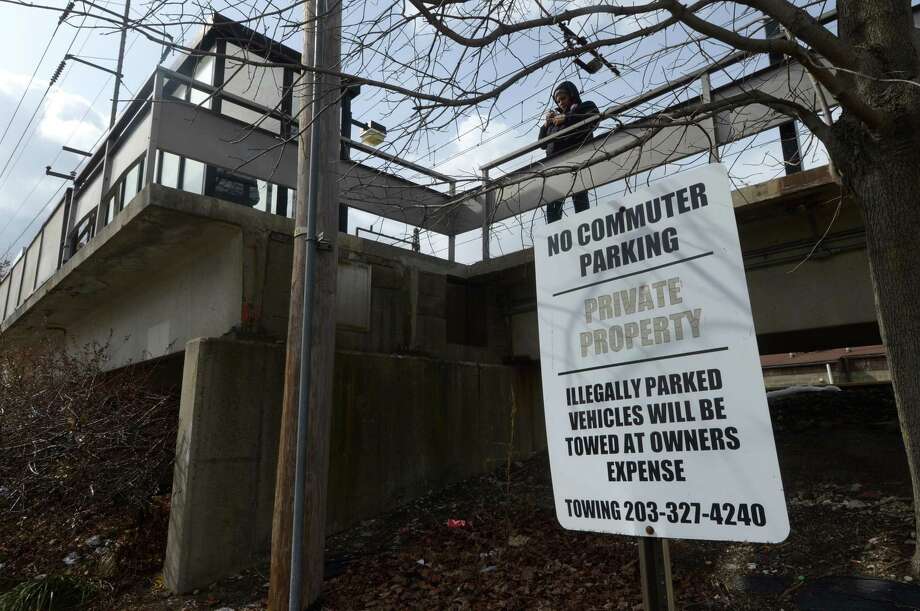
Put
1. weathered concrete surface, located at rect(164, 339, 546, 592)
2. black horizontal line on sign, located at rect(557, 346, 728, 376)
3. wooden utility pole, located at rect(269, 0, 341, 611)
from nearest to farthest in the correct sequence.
A: 1. black horizontal line on sign, located at rect(557, 346, 728, 376)
2. wooden utility pole, located at rect(269, 0, 341, 611)
3. weathered concrete surface, located at rect(164, 339, 546, 592)

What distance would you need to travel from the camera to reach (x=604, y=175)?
27.5ft

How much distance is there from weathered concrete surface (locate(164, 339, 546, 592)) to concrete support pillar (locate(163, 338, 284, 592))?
0.01 m

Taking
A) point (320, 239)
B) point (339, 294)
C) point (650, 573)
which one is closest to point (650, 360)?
point (650, 573)

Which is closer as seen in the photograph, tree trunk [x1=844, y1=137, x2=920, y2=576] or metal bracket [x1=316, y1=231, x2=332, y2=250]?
tree trunk [x1=844, y1=137, x2=920, y2=576]

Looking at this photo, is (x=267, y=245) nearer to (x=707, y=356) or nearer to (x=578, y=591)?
(x=578, y=591)

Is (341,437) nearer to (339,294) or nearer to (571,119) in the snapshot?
(339,294)

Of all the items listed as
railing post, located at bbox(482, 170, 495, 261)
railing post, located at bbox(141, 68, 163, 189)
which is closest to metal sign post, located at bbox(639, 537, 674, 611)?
railing post, located at bbox(482, 170, 495, 261)

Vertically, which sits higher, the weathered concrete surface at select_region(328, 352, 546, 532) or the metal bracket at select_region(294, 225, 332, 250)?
the metal bracket at select_region(294, 225, 332, 250)

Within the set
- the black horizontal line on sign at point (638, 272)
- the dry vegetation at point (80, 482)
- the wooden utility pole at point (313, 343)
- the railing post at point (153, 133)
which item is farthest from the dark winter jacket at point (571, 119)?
the dry vegetation at point (80, 482)

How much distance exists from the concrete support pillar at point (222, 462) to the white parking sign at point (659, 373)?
17.5 ft

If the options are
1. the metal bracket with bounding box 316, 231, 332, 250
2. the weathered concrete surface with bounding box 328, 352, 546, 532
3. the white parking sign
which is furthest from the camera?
the weathered concrete surface with bounding box 328, 352, 546, 532

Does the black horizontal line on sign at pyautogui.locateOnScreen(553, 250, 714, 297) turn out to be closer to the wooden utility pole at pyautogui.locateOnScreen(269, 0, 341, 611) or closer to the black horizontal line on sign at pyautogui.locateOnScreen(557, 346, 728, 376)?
the black horizontal line on sign at pyautogui.locateOnScreen(557, 346, 728, 376)

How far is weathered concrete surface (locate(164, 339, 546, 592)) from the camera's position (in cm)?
670

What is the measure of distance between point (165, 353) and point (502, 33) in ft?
24.0
